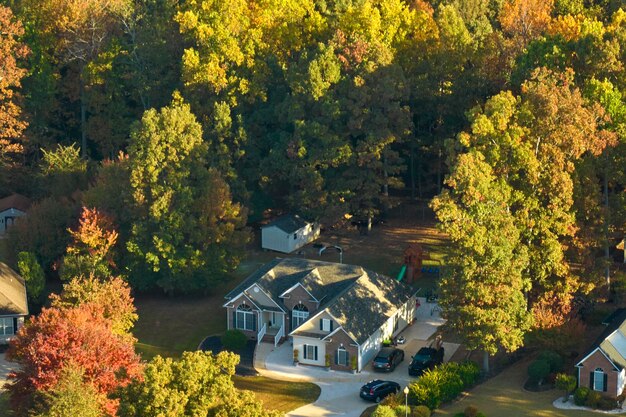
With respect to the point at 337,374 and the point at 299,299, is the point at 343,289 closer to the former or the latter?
the point at 299,299

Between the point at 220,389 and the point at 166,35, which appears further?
the point at 166,35

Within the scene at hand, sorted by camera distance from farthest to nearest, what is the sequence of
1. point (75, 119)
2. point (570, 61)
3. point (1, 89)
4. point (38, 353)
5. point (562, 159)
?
point (75, 119)
point (1, 89)
point (570, 61)
point (562, 159)
point (38, 353)

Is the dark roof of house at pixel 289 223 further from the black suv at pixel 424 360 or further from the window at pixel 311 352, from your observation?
the black suv at pixel 424 360

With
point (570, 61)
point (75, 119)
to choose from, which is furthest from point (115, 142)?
point (570, 61)

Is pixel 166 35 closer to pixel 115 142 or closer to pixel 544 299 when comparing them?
pixel 115 142

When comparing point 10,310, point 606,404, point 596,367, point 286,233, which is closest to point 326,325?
point 596,367

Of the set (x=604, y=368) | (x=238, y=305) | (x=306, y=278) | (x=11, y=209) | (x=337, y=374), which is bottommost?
(x=337, y=374)
